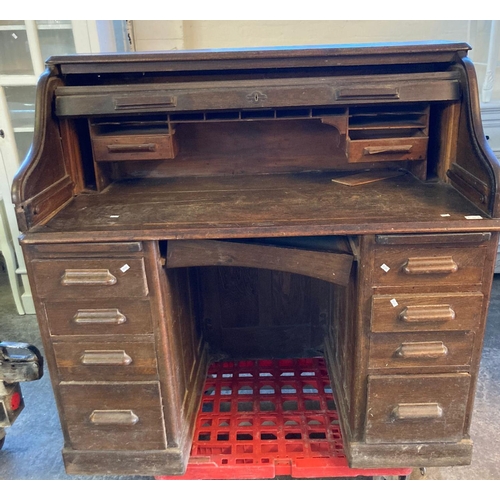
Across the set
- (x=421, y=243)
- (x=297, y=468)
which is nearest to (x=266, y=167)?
(x=421, y=243)

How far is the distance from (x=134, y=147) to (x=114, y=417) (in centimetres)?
86

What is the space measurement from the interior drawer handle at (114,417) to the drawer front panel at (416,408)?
73 centimetres

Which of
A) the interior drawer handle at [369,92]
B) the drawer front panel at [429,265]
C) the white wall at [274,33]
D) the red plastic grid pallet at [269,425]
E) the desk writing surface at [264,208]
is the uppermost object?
the white wall at [274,33]

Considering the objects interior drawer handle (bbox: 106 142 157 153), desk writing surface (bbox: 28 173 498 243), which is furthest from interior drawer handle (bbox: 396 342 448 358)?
interior drawer handle (bbox: 106 142 157 153)

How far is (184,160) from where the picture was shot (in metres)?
1.80

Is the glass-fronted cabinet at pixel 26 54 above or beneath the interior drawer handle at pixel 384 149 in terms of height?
above

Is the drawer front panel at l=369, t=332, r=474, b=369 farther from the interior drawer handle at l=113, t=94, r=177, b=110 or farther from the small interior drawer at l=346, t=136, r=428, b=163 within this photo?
the interior drawer handle at l=113, t=94, r=177, b=110

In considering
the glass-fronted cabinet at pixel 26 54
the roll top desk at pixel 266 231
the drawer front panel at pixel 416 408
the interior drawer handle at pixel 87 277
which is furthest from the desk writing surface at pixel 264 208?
the glass-fronted cabinet at pixel 26 54

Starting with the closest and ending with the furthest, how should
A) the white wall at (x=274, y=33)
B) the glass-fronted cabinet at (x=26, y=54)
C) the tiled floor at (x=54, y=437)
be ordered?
the tiled floor at (x=54, y=437) → the glass-fronted cabinet at (x=26, y=54) → the white wall at (x=274, y=33)

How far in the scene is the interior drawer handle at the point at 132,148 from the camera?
1574 millimetres

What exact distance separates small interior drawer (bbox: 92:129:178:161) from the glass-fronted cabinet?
88 cm

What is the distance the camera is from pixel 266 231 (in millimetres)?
1273

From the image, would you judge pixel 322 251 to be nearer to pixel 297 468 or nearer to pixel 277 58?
pixel 277 58

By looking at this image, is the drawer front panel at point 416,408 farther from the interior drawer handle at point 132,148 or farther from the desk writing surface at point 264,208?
the interior drawer handle at point 132,148
